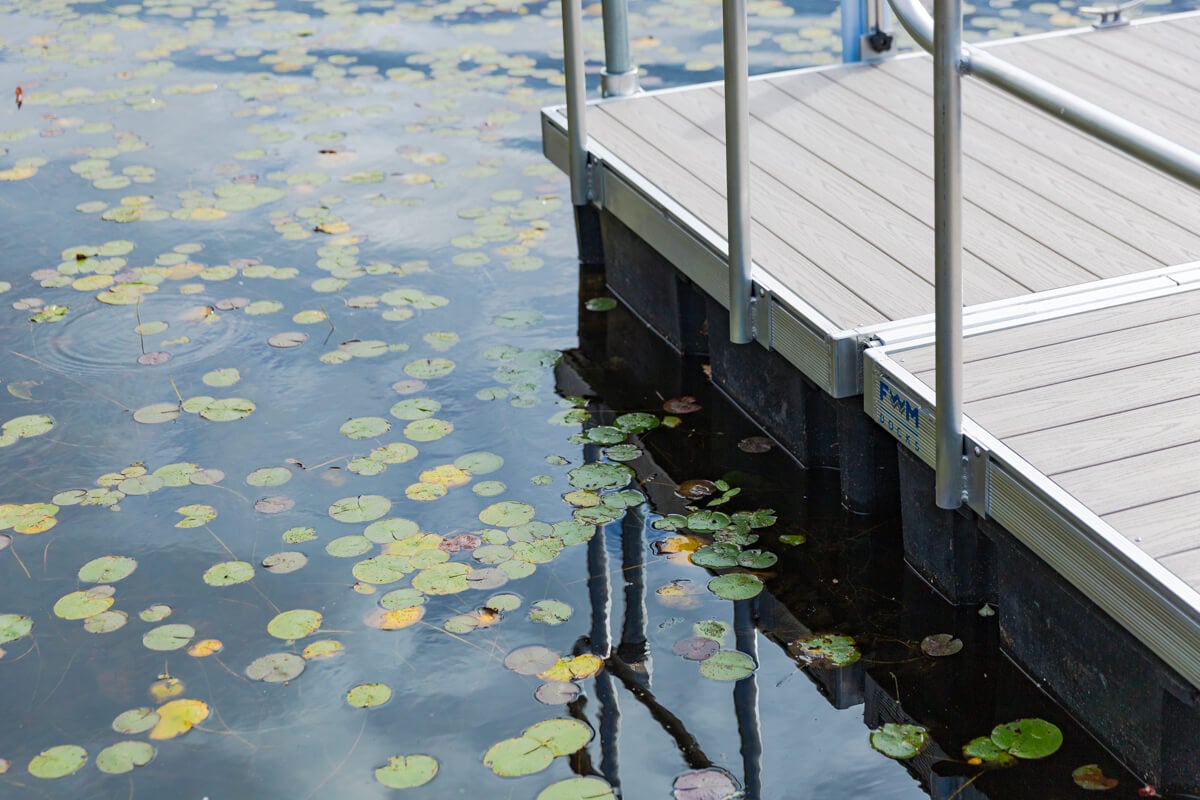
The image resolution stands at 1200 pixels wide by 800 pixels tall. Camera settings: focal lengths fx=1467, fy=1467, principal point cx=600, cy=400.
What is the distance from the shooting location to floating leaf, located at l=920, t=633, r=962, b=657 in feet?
8.22

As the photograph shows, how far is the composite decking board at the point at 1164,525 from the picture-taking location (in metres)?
2.05

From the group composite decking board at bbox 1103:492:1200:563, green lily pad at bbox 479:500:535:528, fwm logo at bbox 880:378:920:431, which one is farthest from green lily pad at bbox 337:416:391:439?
composite decking board at bbox 1103:492:1200:563

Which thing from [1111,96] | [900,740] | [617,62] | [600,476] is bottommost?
[900,740]

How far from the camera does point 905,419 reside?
2492 mm

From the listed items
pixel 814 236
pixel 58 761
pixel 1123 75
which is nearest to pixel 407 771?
pixel 58 761

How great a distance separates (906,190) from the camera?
3252mm

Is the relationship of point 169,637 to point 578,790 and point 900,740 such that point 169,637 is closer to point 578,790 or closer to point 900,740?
point 578,790

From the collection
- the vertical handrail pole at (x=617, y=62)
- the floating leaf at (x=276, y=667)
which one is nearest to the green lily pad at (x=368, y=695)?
the floating leaf at (x=276, y=667)

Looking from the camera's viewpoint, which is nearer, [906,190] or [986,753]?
[986,753]

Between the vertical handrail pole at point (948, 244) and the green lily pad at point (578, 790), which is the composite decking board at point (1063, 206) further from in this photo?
the green lily pad at point (578, 790)

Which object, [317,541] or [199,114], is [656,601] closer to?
[317,541]

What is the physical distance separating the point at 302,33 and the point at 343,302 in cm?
258

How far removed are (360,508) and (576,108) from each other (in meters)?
1.26

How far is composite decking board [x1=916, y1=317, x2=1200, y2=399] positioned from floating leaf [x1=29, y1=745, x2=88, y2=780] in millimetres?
1514
